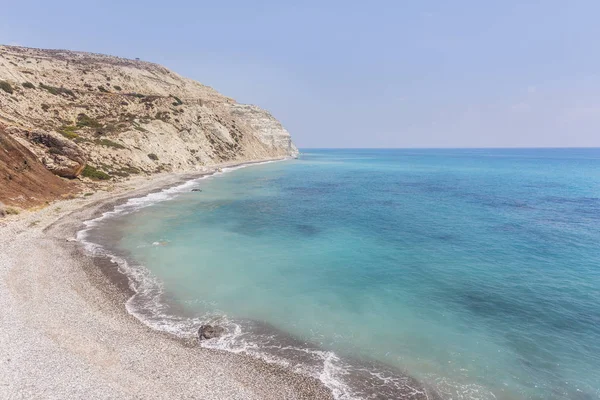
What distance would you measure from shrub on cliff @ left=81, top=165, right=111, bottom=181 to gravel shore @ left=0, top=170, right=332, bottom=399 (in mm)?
36631

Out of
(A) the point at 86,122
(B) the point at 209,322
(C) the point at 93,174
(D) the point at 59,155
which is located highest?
(A) the point at 86,122

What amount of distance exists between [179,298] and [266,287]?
585 centimetres

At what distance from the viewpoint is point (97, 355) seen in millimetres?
14875

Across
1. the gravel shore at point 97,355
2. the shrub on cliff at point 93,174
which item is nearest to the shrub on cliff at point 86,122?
the shrub on cliff at point 93,174

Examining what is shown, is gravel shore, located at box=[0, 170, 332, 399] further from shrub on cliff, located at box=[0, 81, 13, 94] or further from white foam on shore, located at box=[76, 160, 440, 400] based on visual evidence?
shrub on cliff, located at box=[0, 81, 13, 94]

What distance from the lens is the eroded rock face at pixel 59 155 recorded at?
48638 millimetres

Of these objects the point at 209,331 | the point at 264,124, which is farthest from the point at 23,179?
the point at 264,124

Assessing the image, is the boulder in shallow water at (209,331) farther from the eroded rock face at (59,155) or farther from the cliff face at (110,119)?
the eroded rock face at (59,155)

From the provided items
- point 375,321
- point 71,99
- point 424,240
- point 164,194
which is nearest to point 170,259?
point 375,321

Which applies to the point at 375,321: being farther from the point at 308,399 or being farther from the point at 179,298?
the point at 179,298

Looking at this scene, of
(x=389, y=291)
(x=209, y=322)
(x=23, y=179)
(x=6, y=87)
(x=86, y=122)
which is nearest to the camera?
(x=209, y=322)

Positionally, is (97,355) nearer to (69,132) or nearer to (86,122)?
(69,132)

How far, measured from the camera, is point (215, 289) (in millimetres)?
22719

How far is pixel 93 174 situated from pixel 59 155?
23.2 feet
